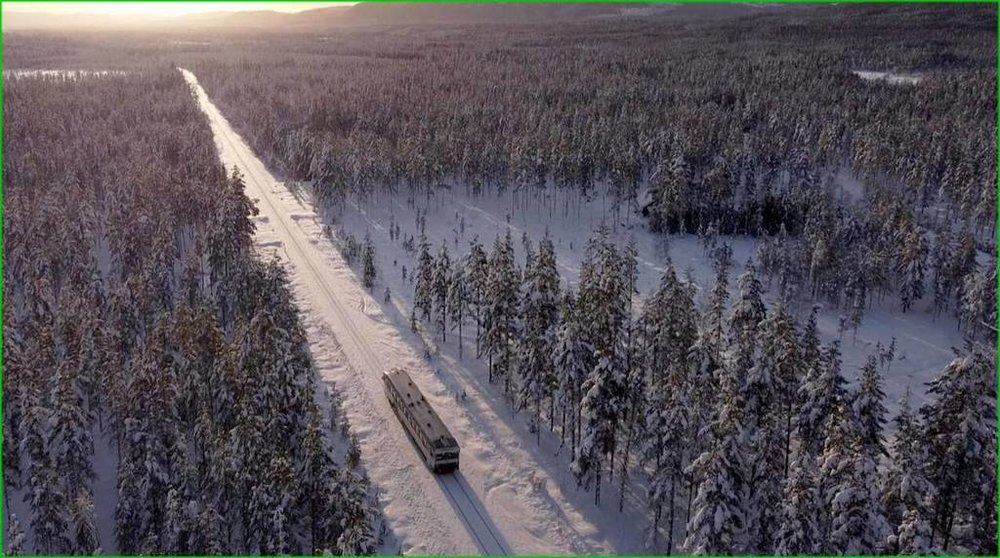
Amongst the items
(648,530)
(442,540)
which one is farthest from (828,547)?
(442,540)

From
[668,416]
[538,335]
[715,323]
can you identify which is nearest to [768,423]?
[668,416]

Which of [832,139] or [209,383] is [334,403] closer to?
[209,383]

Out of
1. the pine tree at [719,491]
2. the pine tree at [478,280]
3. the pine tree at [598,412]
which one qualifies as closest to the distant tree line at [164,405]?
the pine tree at [598,412]

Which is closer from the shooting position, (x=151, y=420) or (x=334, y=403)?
(x=151, y=420)

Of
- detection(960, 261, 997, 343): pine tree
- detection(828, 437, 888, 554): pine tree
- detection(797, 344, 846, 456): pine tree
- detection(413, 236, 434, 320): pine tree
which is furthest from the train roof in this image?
detection(960, 261, 997, 343): pine tree

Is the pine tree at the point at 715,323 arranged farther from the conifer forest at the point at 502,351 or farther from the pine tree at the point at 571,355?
the pine tree at the point at 571,355

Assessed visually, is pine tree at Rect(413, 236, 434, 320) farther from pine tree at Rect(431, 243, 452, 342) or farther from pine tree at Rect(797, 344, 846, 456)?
pine tree at Rect(797, 344, 846, 456)
